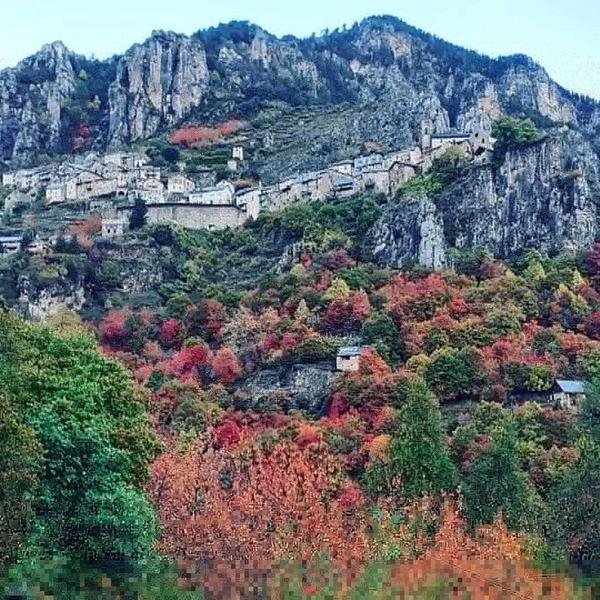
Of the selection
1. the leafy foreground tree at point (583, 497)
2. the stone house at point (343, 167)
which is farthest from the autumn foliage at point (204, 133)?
the leafy foreground tree at point (583, 497)

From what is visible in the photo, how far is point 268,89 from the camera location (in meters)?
126

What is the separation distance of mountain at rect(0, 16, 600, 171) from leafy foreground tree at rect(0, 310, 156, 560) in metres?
80.4

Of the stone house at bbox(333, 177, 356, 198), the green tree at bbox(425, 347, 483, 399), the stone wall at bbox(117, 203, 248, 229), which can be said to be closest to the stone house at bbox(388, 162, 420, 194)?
the stone house at bbox(333, 177, 356, 198)

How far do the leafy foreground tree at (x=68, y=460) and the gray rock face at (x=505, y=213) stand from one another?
45.4m

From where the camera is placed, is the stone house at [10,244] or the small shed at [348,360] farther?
the stone house at [10,244]

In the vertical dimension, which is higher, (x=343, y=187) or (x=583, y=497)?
(x=343, y=187)

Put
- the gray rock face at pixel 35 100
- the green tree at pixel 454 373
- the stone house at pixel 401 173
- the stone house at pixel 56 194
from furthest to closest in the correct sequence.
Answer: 1. the gray rock face at pixel 35 100
2. the stone house at pixel 56 194
3. the stone house at pixel 401 173
4. the green tree at pixel 454 373

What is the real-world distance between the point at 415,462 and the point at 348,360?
18.4 meters

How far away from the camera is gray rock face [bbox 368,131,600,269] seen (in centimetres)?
7156

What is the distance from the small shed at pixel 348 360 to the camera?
177ft

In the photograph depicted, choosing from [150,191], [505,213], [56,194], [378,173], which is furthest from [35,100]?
[505,213]

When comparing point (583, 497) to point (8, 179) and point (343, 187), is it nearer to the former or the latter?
point (343, 187)

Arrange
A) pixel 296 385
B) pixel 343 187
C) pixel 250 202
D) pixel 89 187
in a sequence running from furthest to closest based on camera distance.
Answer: pixel 89 187, pixel 250 202, pixel 343 187, pixel 296 385

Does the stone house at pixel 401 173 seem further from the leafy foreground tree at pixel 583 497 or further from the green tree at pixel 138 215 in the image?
the leafy foreground tree at pixel 583 497
